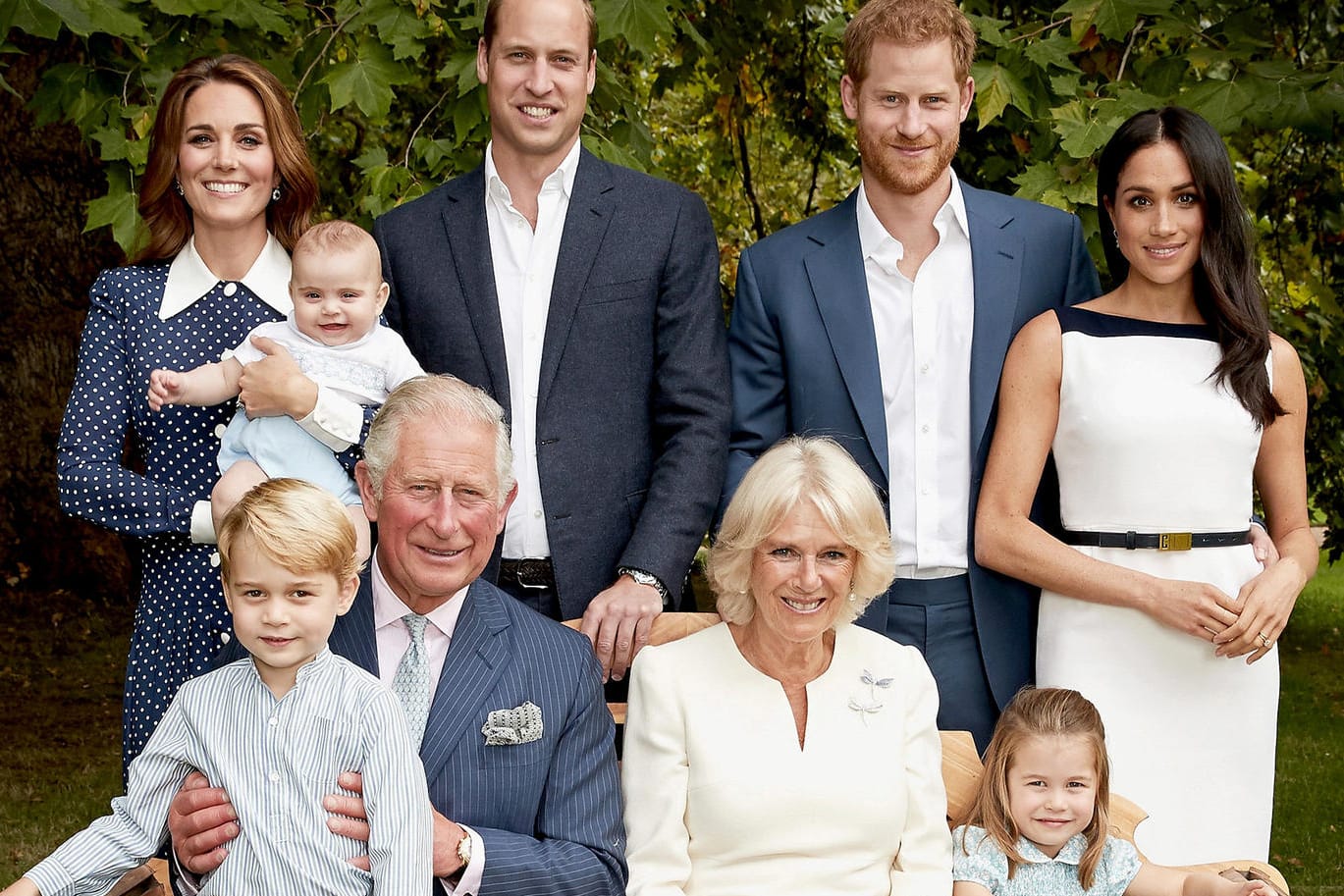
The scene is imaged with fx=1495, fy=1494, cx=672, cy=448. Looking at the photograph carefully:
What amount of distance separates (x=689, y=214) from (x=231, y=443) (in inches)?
46.5

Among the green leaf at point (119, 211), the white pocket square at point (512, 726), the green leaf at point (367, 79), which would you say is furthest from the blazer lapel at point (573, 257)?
the green leaf at point (119, 211)

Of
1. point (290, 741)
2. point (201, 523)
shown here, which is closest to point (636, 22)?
point (201, 523)

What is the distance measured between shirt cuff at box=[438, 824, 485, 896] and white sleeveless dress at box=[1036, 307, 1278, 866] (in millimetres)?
1368

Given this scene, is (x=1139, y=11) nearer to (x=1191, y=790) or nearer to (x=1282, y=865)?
(x=1191, y=790)

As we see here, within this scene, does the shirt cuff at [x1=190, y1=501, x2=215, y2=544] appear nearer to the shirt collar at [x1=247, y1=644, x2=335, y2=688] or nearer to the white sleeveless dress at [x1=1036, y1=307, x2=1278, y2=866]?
the shirt collar at [x1=247, y1=644, x2=335, y2=688]

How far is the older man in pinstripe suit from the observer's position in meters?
2.80


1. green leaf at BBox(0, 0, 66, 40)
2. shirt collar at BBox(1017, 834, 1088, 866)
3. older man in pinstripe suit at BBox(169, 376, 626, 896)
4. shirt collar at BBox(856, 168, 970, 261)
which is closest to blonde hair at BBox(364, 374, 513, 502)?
Answer: older man in pinstripe suit at BBox(169, 376, 626, 896)

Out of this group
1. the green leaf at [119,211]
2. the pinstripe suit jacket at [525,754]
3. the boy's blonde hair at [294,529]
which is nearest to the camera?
the boy's blonde hair at [294,529]

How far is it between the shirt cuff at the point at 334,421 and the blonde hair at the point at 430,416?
19cm

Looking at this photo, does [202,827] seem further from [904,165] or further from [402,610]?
[904,165]

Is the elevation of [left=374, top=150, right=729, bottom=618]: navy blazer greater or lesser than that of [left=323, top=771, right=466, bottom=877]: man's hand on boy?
greater

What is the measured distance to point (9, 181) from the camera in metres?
8.31

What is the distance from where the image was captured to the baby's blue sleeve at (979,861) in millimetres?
2959

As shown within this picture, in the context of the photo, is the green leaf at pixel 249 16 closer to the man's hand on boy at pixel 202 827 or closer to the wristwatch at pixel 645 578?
the wristwatch at pixel 645 578
